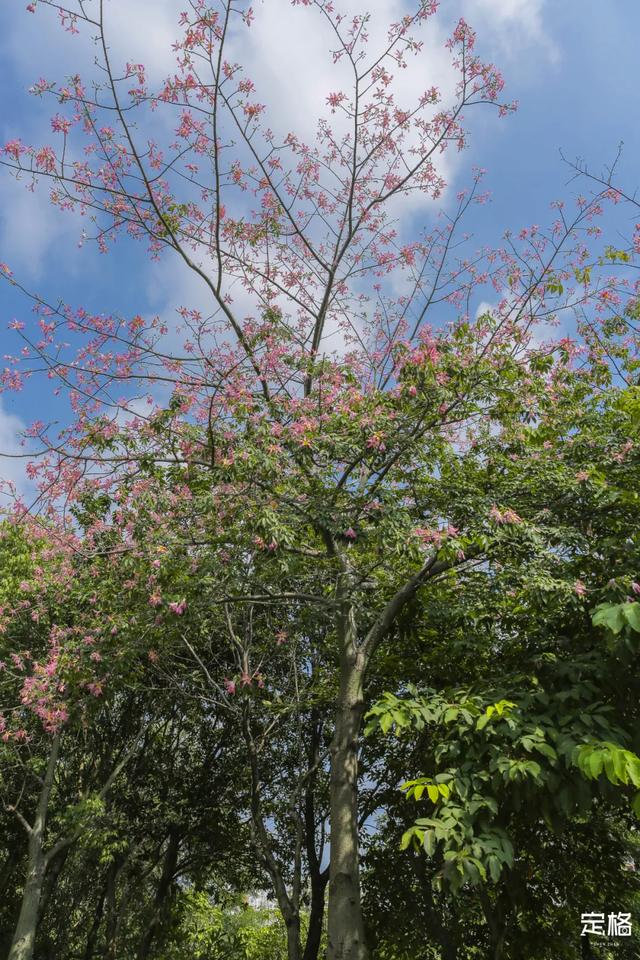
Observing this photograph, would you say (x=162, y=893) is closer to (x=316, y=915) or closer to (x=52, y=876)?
(x=52, y=876)

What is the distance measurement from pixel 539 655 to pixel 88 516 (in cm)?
449

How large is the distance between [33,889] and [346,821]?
767 cm

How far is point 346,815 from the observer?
6.74 metres

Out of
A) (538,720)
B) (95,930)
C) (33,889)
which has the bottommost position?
(95,930)

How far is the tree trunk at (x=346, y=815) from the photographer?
6156 millimetres

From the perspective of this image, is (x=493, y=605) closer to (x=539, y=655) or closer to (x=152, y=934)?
(x=539, y=655)

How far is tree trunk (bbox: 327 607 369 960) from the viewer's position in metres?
6.16

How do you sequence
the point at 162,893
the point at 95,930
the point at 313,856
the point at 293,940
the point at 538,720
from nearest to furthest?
the point at 538,720 → the point at 293,940 → the point at 313,856 → the point at 162,893 → the point at 95,930

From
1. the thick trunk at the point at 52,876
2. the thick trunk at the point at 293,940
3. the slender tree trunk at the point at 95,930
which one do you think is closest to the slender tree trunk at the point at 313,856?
the thick trunk at the point at 293,940

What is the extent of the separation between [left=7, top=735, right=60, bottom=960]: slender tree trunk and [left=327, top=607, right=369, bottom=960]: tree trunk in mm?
7099

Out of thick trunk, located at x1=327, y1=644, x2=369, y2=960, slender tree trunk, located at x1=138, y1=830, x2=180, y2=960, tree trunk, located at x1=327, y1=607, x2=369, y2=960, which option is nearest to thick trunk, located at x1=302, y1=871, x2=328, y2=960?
slender tree trunk, located at x1=138, y1=830, x2=180, y2=960

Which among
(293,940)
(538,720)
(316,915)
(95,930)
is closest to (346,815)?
(538,720)

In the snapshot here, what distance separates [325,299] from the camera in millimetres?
8281

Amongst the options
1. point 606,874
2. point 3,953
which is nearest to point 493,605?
point 606,874
